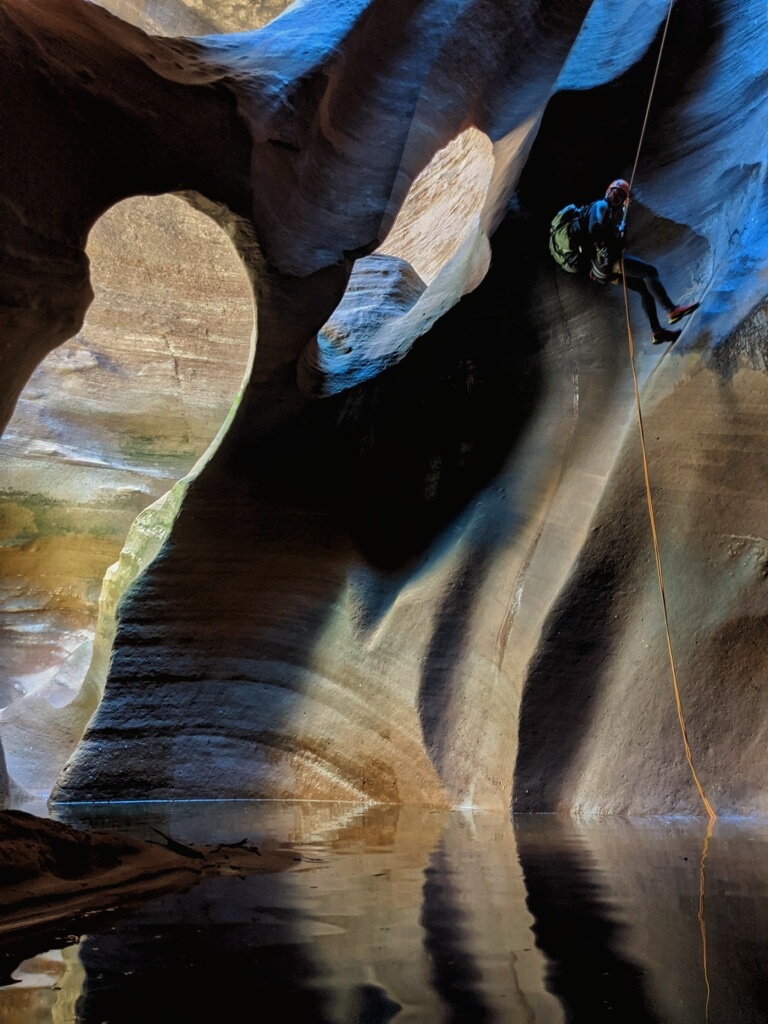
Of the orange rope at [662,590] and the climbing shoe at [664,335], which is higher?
the climbing shoe at [664,335]

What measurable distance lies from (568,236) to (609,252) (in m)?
0.31

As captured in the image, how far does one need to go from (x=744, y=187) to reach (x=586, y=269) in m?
1.17

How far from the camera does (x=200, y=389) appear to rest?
47.1 ft

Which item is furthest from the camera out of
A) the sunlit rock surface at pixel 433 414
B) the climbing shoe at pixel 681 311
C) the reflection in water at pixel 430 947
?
A: the climbing shoe at pixel 681 311

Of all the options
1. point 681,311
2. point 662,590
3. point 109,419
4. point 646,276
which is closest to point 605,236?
point 646,276

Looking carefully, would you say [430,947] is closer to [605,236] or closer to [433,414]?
[605,236]

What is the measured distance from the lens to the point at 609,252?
5.60 m

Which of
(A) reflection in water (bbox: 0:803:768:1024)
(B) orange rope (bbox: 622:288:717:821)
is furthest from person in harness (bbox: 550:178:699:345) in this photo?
(A) reflection in water (bbox: 0:803:768:1024)

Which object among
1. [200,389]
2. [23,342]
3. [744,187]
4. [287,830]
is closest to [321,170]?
[23,342]

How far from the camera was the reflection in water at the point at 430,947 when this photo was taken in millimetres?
1486

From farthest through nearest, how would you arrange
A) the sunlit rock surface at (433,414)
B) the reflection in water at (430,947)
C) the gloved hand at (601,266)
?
1. the gloved hand at (601,266)
2. the sunlit rock surface at (433,414)
3. the reflection in water at (430,947)

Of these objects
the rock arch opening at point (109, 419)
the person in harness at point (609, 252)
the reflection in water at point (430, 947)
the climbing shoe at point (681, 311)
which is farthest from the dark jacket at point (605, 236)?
the rock arch opening at point (109, 419)

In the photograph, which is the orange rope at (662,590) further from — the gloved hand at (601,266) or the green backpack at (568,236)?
the green backpack at (568,236)

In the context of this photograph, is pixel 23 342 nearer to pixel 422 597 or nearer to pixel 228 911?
pixel 422 597
